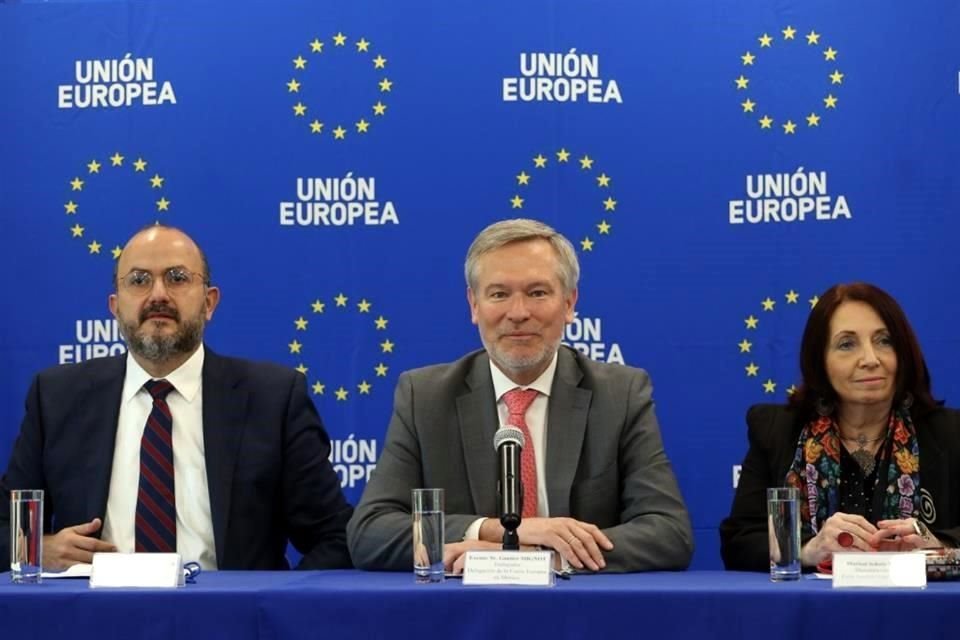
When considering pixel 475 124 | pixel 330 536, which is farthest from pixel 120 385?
pixel 475 124

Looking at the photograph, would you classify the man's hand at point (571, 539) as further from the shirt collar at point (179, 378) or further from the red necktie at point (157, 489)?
the shirt collar at point (179, 378)

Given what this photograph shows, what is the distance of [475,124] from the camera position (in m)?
4.87

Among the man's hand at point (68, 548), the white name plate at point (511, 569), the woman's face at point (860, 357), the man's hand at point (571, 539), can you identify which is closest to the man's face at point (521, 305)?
the man's hand at point (571, 539)

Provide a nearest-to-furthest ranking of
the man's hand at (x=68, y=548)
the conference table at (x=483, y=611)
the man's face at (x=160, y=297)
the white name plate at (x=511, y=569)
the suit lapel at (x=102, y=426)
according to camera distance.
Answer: the conference table at (x=483, y=611)
the white name plate at (x=511, y=569)
the man's hand at (x=68, y=548)
the suit lapel at (x=102, y=426)
the man's face at (x=160, y=297)

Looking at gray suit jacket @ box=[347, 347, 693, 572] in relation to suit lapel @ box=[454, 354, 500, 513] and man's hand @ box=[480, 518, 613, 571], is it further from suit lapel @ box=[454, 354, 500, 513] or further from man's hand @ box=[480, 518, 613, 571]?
man's hand @ box=[480, 518, 613, 571]

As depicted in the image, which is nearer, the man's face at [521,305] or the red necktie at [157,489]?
the man's face at [521,305]

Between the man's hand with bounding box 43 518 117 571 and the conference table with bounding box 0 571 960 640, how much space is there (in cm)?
62

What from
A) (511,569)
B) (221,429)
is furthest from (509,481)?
(221,429)

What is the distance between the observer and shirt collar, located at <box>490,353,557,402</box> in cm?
362

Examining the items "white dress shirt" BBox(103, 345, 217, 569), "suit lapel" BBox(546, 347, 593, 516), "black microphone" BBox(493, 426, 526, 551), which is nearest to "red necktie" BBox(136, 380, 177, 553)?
"white dress shirt" BBox(103, 345, 217, 569)

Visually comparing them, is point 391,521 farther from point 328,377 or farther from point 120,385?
point 328,377

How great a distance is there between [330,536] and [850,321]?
161 centimetres

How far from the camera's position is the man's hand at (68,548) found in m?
3.21

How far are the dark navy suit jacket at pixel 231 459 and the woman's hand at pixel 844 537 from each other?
1.40 m
